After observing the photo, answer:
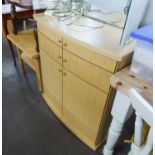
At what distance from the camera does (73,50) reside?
1.01 metres

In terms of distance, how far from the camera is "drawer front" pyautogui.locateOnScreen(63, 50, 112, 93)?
3.03ft

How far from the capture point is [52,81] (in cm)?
143

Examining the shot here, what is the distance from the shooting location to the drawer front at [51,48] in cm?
115

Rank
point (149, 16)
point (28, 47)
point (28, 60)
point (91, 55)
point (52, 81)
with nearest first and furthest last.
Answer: point (91, 55), point (149, 16), point (52, 81), point (28, 47), point (28, 60)

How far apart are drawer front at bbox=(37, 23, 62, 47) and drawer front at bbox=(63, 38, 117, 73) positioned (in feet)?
0.20

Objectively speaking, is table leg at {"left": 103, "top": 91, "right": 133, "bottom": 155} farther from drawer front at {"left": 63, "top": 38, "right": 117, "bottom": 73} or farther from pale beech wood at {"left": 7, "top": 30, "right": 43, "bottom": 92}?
pale beech wood at {"left": 7, "top": 30, "right": 43, "bottom": 92}

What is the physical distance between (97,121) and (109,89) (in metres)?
0.33

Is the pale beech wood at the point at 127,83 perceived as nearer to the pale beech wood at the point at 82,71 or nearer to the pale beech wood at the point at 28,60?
the pale beech wood at the point at 82,71

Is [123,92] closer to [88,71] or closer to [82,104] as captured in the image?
[88,71]

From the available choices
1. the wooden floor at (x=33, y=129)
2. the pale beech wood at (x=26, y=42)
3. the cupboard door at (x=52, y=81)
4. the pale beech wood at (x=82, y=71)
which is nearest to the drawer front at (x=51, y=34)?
the pale beech wood at (x=82, y=71)

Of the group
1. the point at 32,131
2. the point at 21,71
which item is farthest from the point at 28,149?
the point at 21,71

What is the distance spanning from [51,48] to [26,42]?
23.8 inches

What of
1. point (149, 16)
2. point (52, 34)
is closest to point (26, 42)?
point (52, 34)

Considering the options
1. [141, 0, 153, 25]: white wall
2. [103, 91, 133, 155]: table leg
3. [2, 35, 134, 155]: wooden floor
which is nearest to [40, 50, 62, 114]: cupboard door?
[2, 35, 134, 155]: wooden floor
